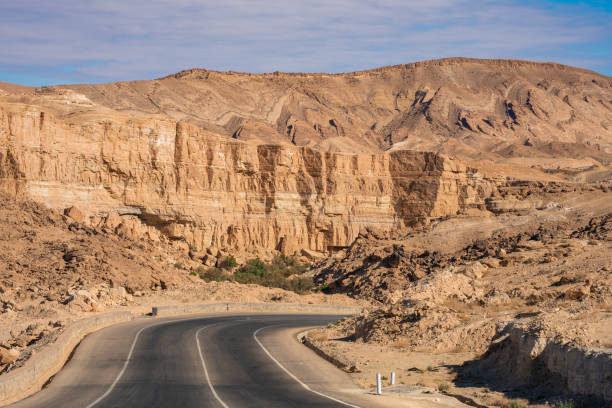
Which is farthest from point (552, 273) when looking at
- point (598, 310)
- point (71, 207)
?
point (71, 207)

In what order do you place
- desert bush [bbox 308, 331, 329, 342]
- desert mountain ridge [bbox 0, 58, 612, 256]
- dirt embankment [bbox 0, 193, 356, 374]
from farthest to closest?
desert mountain ridge [bbox 0, 58, 612, 256] → dirt embankment [bbox 0, 193, 356, 374] → desert bush [bbox 308, 331, 329, 342]

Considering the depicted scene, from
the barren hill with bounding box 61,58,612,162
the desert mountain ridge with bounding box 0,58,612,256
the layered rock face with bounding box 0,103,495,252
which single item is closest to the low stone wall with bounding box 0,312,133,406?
the layered rock face with bounding box 0,103,495,252

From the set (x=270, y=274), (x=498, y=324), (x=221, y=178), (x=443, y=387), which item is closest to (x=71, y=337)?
(x=443, y=387)

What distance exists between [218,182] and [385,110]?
123 m

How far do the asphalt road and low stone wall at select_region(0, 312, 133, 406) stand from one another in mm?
370

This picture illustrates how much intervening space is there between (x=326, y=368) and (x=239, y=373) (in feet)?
9.01

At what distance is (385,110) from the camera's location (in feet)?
589

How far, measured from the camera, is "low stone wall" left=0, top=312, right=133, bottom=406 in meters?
17.0

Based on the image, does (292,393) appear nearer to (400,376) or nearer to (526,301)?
(400,376)

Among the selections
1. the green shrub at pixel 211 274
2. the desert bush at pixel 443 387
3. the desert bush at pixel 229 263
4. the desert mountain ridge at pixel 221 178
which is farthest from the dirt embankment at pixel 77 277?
the desert bush at pixel 443 387

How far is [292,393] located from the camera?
56.8ft

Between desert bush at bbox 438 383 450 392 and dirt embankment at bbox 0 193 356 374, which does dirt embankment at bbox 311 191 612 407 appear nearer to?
desert bush at bbox 438 383 450 392

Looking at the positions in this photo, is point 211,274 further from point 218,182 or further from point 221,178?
point 221,178

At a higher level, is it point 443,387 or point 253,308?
point 443,387
